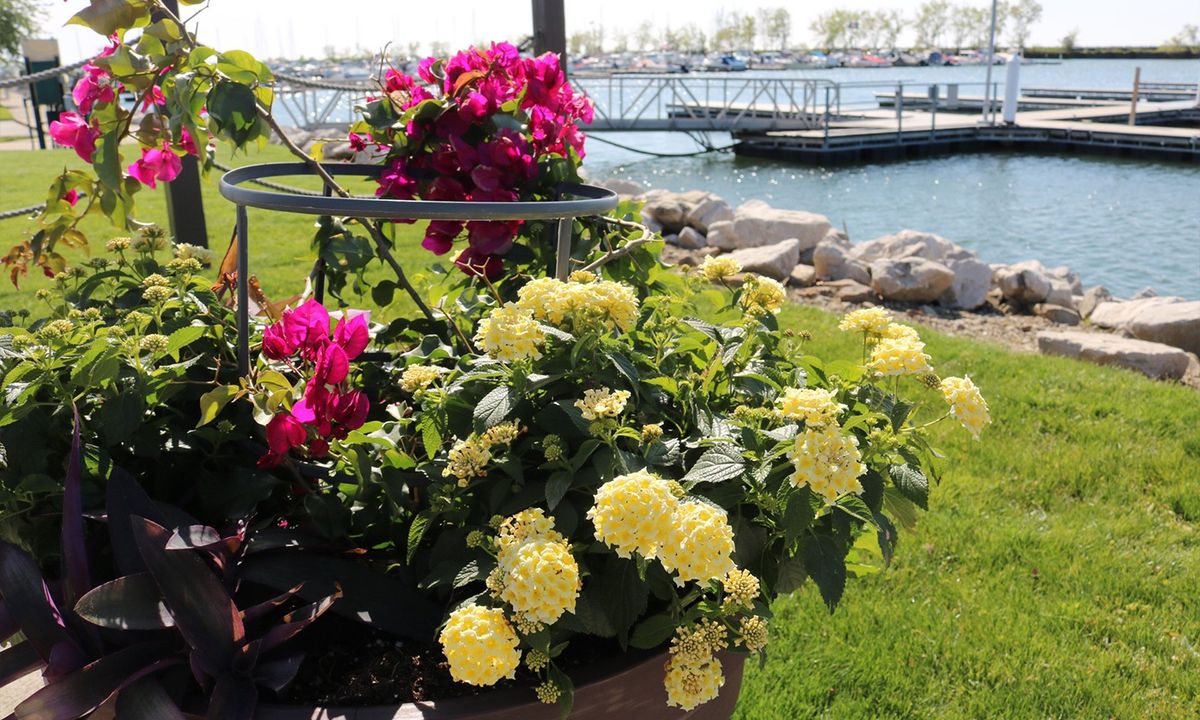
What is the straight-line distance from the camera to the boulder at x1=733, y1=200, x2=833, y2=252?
22.4 feet

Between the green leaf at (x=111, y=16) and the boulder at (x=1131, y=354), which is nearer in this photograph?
the green leaf at (x=111, y=16)

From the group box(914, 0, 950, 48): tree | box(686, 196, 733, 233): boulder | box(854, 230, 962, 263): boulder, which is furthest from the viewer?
box(914, 0, 950, 48): tree

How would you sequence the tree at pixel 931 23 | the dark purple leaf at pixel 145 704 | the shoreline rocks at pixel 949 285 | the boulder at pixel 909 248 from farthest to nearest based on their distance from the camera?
the tree at pixel 931 23
the boulder at pixel 909 248
the shoreline rocks at pixel 949 285
the dark purple leaf at pixel 145 704

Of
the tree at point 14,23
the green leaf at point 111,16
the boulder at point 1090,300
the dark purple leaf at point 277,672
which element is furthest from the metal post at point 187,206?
the tree at point 14,23

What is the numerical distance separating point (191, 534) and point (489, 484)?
1.11 feet

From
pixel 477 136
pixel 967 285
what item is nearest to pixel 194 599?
pixel 477 136

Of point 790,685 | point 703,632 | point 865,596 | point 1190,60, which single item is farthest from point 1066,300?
point 1190,60

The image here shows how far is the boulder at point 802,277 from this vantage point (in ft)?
→ 19.5

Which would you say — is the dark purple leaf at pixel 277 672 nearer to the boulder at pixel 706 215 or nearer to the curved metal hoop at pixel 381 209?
the curved metal hoop at pixel 381 209

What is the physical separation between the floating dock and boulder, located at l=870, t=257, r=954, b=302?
1162 centimetres

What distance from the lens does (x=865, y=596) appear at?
222cm

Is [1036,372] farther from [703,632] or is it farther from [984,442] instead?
[703,632]

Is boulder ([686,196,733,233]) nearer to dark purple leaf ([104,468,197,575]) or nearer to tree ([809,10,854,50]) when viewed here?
dark purple leaf ([104,468,197,575])

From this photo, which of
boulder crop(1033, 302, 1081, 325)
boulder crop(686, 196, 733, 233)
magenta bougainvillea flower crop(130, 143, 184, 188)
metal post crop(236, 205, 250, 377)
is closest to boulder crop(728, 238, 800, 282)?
boulder crop(686, 196, 733, 233)
